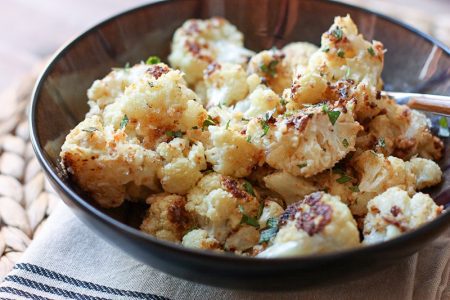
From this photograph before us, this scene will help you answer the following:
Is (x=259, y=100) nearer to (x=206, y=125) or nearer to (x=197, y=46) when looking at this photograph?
(x=206, y=125)

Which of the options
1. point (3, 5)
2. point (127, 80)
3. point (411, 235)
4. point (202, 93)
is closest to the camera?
point (411, 235)

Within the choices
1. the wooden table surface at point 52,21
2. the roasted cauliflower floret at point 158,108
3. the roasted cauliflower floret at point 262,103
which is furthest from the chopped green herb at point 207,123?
the wooden table surface at point 52,21

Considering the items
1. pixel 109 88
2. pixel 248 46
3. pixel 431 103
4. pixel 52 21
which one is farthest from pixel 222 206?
pixel 52 21

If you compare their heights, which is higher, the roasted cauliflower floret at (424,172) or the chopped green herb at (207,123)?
the chopped green herb at (207,123)

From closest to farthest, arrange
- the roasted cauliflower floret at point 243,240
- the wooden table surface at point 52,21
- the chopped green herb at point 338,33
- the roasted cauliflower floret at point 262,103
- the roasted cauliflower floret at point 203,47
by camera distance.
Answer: the roasted cauliflower floret at point 243,240 < the roasted cauliflower floret at point 262,103 < the chopped green herb at point 338,33 < the roasted cauliflower floret at point 203,47 < the wooden table surface at point 52,21

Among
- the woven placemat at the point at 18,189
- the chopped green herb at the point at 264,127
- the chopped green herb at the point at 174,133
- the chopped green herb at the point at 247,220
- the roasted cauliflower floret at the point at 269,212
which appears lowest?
the woven placemat at the point at 18,189

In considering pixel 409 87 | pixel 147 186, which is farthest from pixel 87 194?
pixel 409 87

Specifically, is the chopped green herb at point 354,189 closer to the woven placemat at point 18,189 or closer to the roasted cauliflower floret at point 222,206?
the roasted cauliflower floret at point 222,206
